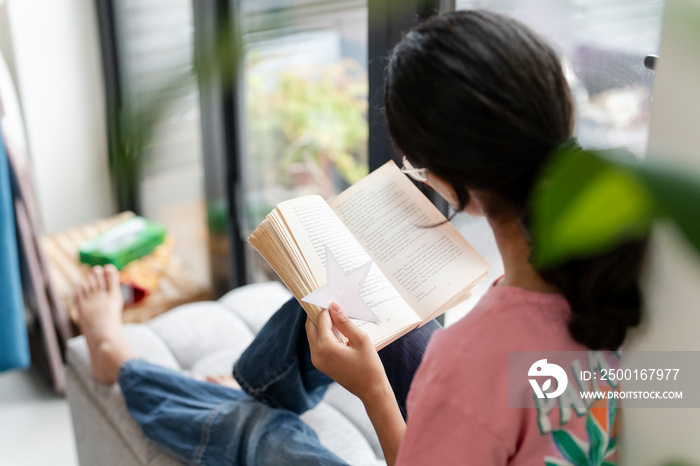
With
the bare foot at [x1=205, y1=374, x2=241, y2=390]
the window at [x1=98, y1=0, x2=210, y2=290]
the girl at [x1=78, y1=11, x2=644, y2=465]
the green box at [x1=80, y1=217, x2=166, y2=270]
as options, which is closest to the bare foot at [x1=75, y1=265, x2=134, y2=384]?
the bare foot at [x1=205, y1=374, x2=241, y2=390]

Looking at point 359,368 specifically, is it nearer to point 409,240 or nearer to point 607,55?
point 409,240

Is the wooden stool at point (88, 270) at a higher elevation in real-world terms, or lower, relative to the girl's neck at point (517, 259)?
lower

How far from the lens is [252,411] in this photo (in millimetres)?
902

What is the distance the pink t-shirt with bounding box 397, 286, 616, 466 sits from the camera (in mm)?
520

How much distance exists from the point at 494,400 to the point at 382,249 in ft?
0.96

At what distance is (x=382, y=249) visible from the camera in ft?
2.54

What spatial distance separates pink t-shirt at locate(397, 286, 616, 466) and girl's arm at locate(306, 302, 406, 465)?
0.32ft

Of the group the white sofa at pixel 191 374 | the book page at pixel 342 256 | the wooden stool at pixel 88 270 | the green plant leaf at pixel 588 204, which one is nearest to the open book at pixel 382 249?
the book page at pixel 342 256

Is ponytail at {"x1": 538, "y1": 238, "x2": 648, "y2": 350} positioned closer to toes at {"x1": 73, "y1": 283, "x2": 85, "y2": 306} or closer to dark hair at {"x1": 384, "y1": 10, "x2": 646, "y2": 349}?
dark hair at {"x1": 384, "y1": 10, "x2": 646, "y2": 349}

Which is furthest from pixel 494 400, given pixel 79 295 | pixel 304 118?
pixel 304 118

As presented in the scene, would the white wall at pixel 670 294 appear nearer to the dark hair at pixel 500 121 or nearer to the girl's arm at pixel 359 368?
the dark hair at pixel 500 121

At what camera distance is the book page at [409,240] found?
74 centimetres

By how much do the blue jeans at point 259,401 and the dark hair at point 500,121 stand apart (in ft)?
1.12

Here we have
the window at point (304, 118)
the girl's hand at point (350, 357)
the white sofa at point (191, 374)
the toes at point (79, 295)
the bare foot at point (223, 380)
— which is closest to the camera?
the girl's hand at point (350, 357)
